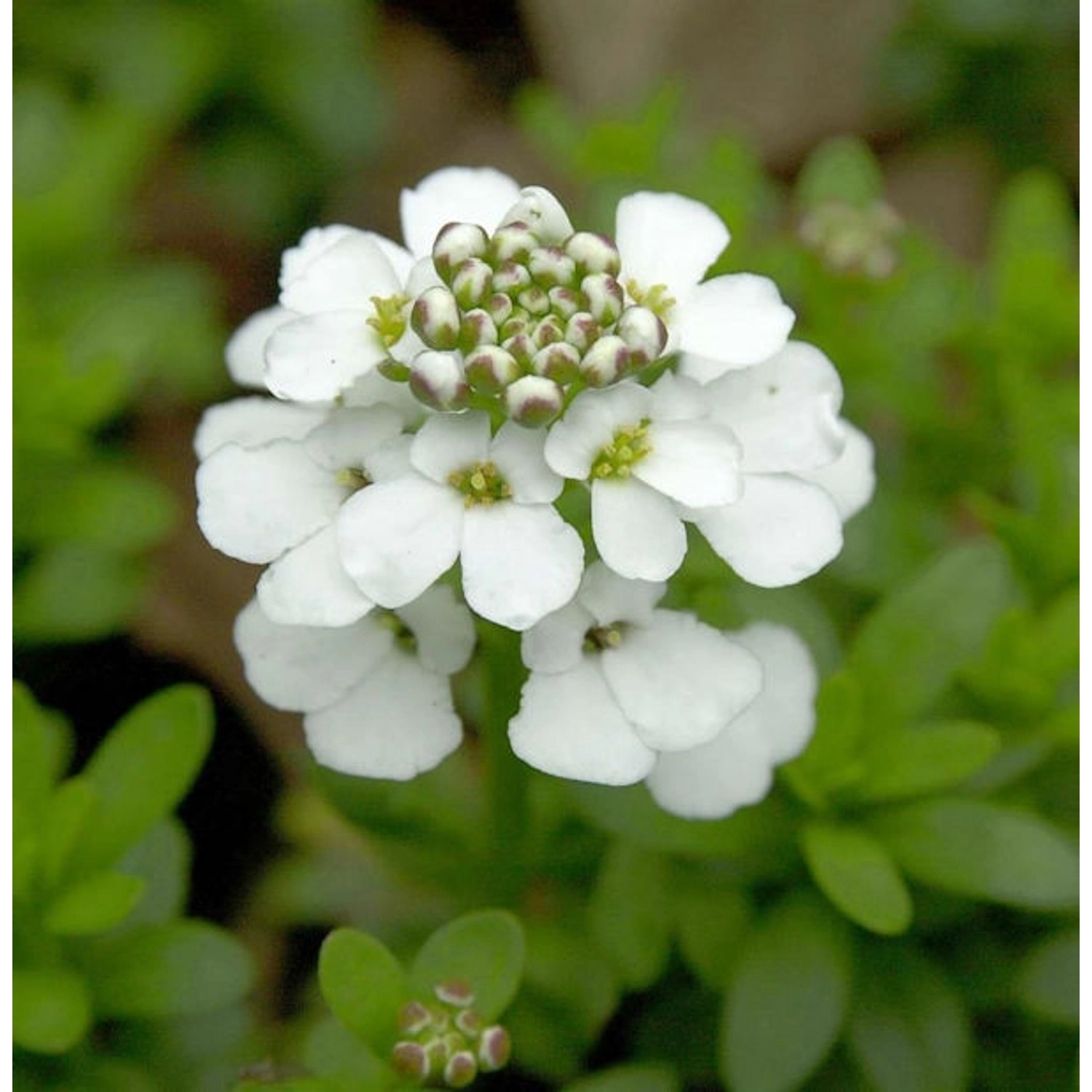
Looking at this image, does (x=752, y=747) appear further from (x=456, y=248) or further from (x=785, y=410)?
(x=456, y=248)

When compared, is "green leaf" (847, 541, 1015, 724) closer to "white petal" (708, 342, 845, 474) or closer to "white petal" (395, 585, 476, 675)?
"white petal" (708, 342, 845, 474)

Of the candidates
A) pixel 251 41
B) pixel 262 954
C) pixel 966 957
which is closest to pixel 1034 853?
pixel 966 957

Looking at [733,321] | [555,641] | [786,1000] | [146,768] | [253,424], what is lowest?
[786,1000]

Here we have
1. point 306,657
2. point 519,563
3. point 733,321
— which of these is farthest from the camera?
point 306,657

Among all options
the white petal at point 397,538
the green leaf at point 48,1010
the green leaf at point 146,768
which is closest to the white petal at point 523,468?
the white petal at point 397,538

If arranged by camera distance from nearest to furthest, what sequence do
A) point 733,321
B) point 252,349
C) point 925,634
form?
point 733,321 < point 252,349 < point 925,634

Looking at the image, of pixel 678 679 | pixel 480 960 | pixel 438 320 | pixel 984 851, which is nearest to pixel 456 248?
pixel 438 320

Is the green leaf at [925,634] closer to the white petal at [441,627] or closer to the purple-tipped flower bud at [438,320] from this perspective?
the white petal at [441,627]

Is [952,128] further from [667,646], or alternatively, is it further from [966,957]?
[667,646]
